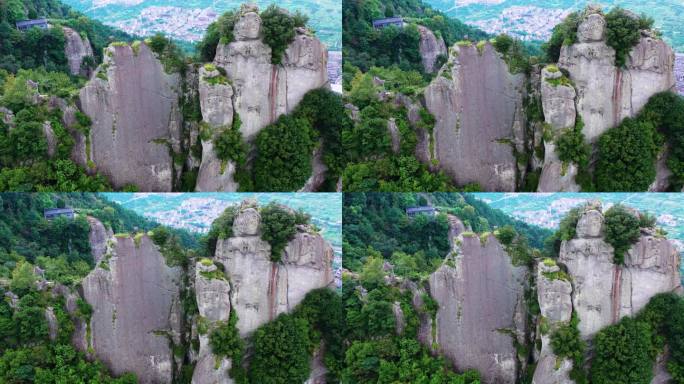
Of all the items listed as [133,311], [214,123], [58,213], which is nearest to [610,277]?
[214,123]

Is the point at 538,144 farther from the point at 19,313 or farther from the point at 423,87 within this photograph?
the point at 19,313

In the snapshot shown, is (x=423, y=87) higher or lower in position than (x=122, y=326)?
higher

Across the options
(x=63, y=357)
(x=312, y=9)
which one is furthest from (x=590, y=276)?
(x=63, y=357)

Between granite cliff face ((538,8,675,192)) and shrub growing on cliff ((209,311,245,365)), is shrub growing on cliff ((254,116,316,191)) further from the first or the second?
granite cliff face ((538,8,675,192))

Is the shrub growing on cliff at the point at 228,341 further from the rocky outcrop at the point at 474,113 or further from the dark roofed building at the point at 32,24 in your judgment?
the dark roofed building at the point at 32,24

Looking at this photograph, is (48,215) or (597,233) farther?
(48,215)

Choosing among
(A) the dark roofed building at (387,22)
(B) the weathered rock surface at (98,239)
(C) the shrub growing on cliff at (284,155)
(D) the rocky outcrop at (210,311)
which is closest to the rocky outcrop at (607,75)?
(A) the dark roofed building at (387,22)

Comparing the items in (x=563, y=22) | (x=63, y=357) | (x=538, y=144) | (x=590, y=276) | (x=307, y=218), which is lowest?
(x=63, y=357)
